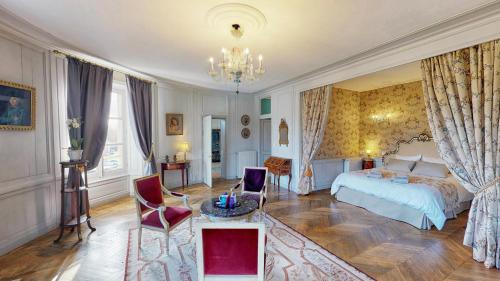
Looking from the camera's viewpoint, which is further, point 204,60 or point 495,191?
point 204,60

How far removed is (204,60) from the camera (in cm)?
404

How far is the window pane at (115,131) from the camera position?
4853 millimetres

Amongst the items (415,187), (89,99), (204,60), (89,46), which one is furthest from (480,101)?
(89,99)

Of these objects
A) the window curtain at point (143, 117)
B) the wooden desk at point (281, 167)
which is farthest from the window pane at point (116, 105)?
the wooden desk at point (281, 167)

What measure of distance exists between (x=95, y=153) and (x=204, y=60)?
263cm

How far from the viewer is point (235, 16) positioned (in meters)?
2.47

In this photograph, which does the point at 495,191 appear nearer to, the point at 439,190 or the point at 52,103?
the point at 439,190

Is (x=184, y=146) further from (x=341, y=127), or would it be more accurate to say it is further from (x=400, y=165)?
(x=400, y=165)

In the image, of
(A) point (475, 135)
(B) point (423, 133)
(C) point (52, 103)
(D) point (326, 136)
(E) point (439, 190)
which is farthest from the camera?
Answer: (D) point (326, 136)

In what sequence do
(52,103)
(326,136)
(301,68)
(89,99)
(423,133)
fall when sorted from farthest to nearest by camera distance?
(326,136), (423,133), (301,68), (89,99), (52,103)

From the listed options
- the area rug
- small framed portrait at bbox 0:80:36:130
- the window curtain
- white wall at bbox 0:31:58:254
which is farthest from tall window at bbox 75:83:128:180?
the area rug

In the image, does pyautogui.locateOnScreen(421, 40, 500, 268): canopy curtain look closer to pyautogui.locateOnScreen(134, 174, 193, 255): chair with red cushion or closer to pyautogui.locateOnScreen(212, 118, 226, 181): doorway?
pyautogui.locateOnScreen(134, 174, 193, 255): chair with red cushion

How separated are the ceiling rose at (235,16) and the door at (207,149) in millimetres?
3514

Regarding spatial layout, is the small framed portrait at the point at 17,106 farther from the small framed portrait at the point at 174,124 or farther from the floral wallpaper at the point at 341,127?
the floral wallpaper at the point at 341,127
